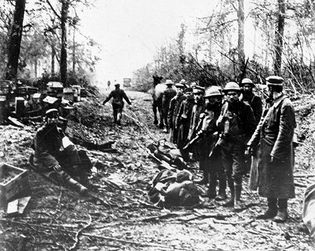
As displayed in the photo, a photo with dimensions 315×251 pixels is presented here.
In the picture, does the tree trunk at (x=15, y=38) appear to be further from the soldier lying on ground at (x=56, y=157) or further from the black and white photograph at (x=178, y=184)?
the soldier lying on ground at (x=56, y=157)

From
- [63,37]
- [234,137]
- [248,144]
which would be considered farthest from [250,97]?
[63,37]

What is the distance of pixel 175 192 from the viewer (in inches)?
247

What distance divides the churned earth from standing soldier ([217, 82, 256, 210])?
429 mm

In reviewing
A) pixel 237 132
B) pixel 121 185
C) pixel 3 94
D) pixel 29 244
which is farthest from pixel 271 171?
pixel 3 94

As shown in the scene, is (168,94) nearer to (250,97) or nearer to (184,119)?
(184,119)

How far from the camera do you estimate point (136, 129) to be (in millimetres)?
13688

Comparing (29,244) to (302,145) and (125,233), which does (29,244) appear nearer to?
(125,233)

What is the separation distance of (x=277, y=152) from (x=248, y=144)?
0.60 m

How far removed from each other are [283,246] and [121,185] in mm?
3274

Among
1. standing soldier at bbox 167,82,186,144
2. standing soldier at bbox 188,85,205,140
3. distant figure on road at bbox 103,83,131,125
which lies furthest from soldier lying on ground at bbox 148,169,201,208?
distant figure on road at bbox 103,83,131,125

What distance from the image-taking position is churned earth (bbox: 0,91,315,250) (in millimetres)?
4723

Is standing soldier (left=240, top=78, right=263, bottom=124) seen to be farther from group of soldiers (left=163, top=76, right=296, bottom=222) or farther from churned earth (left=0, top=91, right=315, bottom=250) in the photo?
churned earth (left=0, top=91, right=315, bottom=250)

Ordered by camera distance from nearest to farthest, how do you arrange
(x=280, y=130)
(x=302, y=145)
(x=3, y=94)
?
(x=280, y=130) → (x=302, y=145) → (x=3, y=94)

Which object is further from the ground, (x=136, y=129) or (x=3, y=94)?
(x=3, y=94)
